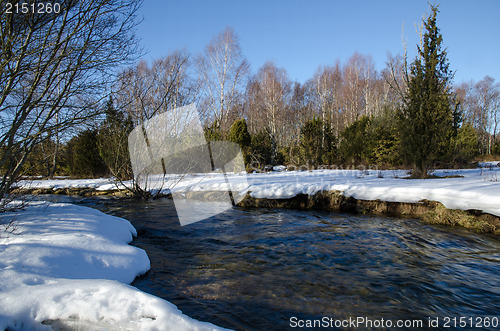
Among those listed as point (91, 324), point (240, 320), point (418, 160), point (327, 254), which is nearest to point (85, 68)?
point (91, 324)

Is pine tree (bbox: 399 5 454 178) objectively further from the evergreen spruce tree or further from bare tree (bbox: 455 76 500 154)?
bare tree (bbox: 455 76 500 154)

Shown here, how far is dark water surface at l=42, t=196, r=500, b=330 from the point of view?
2.63 metres

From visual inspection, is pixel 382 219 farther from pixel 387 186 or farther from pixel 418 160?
pixel 418 160

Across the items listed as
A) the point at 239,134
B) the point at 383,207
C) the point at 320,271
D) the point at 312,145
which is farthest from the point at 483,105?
the point at 320,271

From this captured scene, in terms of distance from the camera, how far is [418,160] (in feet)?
32.0

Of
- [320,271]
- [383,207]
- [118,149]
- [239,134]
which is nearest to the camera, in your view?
[320,271]

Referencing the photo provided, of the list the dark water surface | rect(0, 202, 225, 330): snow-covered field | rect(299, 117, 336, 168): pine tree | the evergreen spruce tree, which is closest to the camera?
rect(0, 202, 225, 330): snow-covered field

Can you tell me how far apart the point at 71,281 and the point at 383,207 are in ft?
22.3

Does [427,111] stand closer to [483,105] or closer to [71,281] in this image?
[71,281]

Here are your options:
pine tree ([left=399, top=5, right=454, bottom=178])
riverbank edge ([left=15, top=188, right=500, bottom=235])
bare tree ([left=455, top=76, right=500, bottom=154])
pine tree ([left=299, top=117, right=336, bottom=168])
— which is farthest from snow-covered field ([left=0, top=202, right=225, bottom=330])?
bare tree ([left=455, top=76, right=500, bottom=154])

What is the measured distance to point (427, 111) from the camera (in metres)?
9.68

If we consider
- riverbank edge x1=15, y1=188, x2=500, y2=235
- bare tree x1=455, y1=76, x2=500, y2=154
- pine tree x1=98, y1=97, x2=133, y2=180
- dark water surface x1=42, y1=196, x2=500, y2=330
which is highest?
bare tree x1=455, y1=76, x2=500, y2=154

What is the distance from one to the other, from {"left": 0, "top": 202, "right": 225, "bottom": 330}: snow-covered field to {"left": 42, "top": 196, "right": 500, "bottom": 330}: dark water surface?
1.86ft

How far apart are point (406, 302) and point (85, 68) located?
481cm
